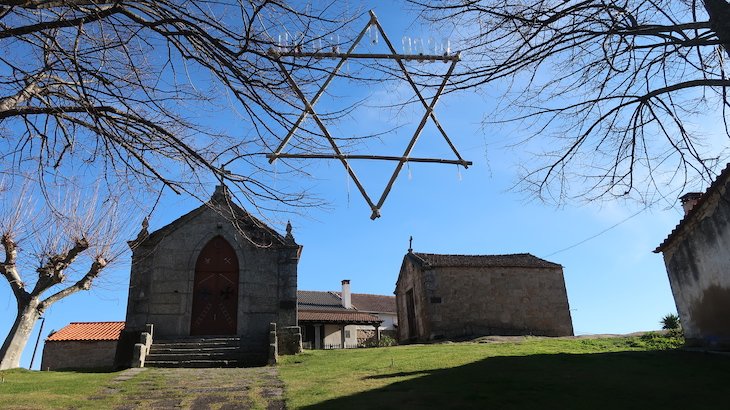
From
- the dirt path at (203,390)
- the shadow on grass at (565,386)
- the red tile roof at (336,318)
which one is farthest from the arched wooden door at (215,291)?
the red tile roof at (336,318)

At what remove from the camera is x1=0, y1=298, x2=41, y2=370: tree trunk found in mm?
13391

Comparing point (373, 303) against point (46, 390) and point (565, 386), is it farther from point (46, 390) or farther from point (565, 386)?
point (565, 386)

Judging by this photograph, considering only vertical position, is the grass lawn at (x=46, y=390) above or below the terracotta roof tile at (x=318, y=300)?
below

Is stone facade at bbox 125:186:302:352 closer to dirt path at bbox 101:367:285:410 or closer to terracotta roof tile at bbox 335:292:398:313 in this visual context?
dirt path at bbox 101:367:285:410

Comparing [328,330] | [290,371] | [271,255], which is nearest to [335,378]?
[290,371]

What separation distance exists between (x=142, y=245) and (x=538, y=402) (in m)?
14.3

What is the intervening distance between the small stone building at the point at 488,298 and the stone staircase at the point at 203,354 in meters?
9.38

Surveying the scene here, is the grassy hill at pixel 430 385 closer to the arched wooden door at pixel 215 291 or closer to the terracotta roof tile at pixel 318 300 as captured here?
the arched wooden door at pixel 215 291

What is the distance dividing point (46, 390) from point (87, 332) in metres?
20.6

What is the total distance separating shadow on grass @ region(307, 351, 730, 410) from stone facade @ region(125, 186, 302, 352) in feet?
25.6

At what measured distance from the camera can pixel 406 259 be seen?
26.1 metres

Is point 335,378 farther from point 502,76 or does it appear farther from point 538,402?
point 502,76

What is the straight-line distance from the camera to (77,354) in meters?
25.3

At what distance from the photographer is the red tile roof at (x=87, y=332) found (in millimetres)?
25688
